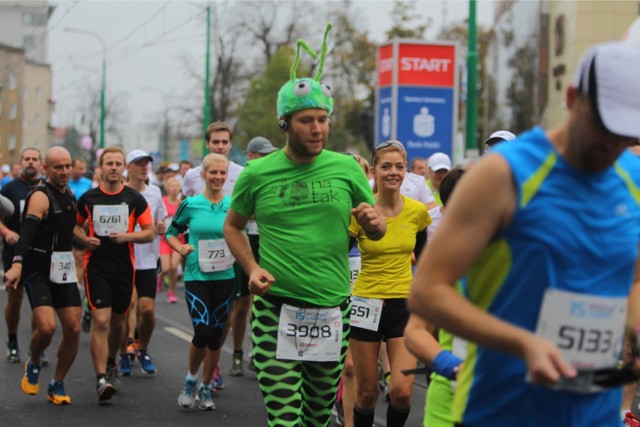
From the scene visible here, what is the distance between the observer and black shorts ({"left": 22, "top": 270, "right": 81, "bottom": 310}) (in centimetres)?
916

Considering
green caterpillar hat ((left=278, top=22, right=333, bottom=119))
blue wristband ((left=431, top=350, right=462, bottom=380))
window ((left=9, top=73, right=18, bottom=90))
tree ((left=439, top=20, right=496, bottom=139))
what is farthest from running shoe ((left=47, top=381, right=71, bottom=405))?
window ((left=9, top=73, right=18, bottom=90))

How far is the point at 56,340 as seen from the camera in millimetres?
13406

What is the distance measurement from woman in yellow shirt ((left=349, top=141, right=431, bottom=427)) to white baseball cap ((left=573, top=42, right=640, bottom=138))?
424 cm

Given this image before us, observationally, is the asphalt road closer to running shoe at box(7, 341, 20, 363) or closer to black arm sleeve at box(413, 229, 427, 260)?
running shoe at box(7, 341, 20, 363)

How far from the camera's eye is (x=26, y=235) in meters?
9.03

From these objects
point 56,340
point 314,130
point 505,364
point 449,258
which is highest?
point 314,130

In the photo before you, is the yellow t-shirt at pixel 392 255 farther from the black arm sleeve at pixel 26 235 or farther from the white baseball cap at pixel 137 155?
the white baseball cap at pixel 137 155

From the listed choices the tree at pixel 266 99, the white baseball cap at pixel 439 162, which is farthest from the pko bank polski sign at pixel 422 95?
the tree at pixel 266 99

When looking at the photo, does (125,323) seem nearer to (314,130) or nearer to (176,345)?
(176,345)

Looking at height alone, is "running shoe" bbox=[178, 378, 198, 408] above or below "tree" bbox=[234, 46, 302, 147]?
below

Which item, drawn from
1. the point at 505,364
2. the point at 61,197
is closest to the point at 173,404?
the point at 61,197

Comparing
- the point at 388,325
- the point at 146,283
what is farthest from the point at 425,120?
the point at 388,325

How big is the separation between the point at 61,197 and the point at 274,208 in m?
4.09

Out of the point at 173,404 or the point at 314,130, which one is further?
the point at 173,404
